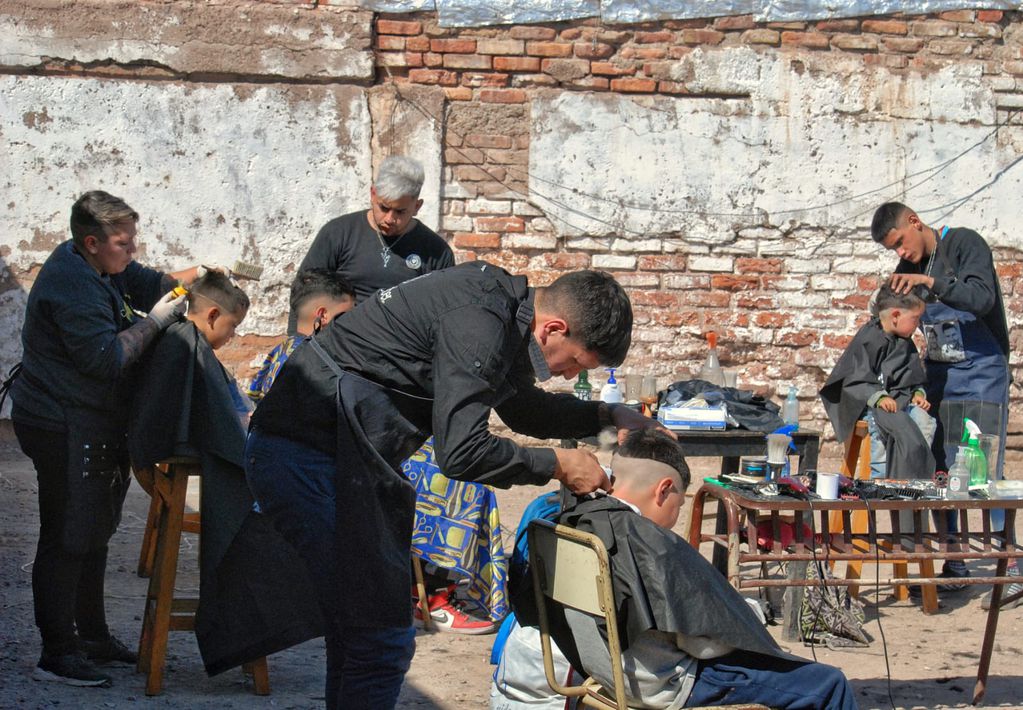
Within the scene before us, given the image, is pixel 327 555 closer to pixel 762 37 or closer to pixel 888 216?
pixel 888 216

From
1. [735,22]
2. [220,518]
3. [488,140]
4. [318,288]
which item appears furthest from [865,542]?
[735,22]

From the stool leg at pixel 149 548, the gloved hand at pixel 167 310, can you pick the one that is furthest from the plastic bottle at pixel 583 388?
the gloved hand at pixel 167 310

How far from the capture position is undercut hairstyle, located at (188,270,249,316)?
4.33m

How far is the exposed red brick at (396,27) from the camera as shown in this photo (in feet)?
24.9

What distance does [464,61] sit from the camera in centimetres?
768

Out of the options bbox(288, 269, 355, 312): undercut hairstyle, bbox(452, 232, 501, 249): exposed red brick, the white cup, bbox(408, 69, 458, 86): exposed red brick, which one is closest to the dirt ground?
the white cup

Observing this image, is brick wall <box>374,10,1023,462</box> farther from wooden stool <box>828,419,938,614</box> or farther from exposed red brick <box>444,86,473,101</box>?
wooden stool <box>828,419,938,614</box>

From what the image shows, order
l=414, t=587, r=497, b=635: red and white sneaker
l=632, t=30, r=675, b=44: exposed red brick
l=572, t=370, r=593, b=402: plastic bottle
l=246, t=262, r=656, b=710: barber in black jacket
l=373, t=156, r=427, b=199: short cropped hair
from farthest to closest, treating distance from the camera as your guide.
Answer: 1. l=632, t=30, r=675, b=44: exposed red brick
2. l=572, t=370, r=593, b=402: plastic bottle
3. l=373, t=156, r=427, b=199: short cropped hair
4. l=414, t=587, r=497, b=635: red and white sneaker
5. l=246, t=262, r=656, b=710: barber in black jacket

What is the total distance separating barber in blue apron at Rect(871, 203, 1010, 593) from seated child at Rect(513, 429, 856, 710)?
2.80m

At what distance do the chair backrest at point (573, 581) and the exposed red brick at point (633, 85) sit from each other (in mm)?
5116

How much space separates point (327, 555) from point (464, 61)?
201 inches

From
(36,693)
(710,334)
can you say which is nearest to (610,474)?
(36,693)

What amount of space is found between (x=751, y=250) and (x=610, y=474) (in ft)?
15.6

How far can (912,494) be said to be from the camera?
4266mm
